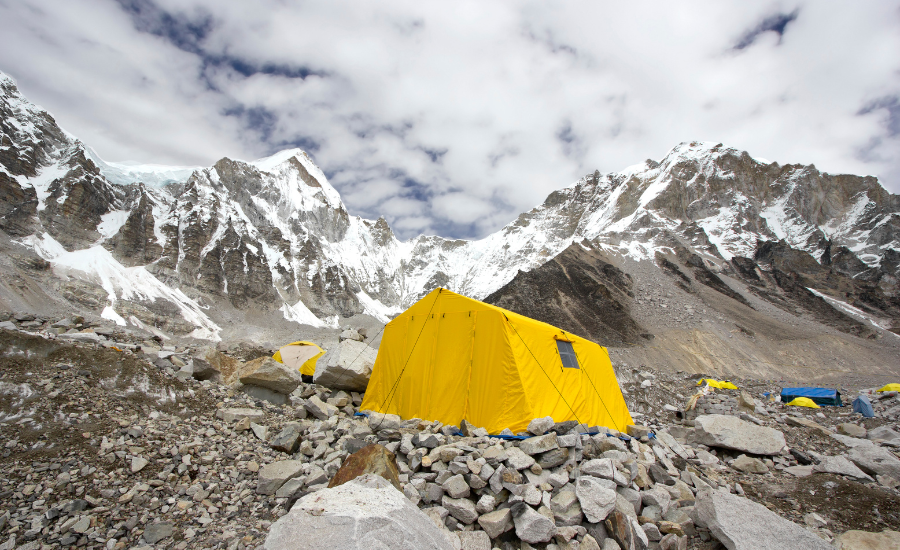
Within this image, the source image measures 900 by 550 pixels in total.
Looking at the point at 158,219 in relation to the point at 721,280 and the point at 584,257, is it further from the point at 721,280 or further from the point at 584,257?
the point at 721,280

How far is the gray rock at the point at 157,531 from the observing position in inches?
165

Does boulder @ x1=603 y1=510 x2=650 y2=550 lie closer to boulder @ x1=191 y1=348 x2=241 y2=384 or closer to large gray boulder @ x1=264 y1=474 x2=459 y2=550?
large gray boulder @ x1=264 y1=474 x2=459 y2=550

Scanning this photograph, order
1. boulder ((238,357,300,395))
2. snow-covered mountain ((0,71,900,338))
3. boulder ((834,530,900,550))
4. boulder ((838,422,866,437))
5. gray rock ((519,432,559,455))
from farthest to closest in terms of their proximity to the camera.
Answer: snow-covered mountain ((0,71,900,338))
boulder ((838,422,866,437))
boulder ((238,357,300,395))
gray rock ((519,432,559,455))
boulder ((834,530,900,550))

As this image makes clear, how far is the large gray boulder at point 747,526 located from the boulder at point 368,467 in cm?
437

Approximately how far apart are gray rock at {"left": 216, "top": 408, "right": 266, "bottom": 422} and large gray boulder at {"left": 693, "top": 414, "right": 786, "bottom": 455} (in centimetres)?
1076

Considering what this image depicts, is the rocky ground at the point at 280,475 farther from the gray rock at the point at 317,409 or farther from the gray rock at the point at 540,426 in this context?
the gray rock at the point at 317,409

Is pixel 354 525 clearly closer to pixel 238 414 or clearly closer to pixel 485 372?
pixel 485 372

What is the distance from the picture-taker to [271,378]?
9.12 metres

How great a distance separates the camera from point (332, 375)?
10.6 metres

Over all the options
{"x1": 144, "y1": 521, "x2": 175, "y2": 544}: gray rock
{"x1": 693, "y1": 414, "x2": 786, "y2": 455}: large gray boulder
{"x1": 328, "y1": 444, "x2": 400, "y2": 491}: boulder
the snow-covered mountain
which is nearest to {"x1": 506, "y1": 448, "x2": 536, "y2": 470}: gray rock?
{"x1": 328, "y1": 444, "x2": 400, "y2": 491}: boulder

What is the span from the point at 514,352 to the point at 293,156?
168 metres

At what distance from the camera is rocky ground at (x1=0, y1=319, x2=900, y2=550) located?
441 cm

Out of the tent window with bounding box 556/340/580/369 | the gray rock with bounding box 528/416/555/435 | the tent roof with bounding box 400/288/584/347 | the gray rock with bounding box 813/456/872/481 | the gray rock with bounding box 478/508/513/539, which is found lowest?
the gray rock with bounding box 478/508/513/539

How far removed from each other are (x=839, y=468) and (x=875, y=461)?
1337 mm
